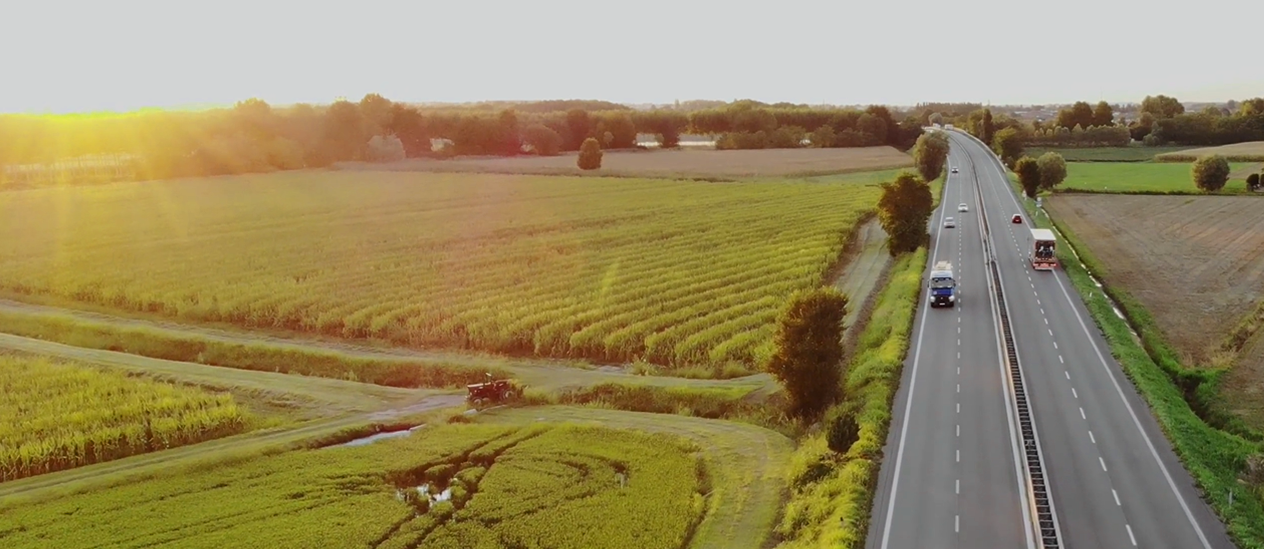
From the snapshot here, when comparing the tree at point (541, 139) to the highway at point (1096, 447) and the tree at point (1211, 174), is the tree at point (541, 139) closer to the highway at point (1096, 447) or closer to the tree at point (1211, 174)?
the tree at point (1211, 174)

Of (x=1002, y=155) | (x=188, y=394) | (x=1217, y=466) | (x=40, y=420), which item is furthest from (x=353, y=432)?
(x=1002, y=155)

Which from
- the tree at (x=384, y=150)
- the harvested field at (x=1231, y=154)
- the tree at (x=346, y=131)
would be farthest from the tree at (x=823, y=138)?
the tree at (x=346, y=131)

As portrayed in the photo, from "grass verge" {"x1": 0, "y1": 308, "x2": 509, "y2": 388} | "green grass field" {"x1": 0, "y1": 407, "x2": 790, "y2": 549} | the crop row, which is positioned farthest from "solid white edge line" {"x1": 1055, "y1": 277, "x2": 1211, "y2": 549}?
"grass verge" {"x1": 0, "y1": 308, "x2": 509, "y2": 388}

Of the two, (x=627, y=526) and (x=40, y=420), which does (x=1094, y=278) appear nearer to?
(x=627, y=526)

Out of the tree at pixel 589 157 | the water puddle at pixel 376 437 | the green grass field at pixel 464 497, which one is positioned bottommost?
the water puddle at pixel 376 437

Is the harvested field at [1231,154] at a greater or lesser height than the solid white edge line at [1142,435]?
greater

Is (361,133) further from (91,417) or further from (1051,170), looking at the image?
(91,417)
